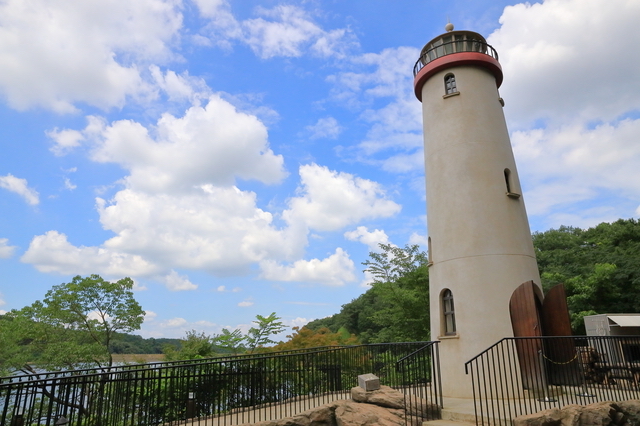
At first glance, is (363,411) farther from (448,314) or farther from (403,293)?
(403,293)

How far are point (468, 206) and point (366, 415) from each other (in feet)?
20.8

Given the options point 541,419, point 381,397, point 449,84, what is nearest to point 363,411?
point 381,397

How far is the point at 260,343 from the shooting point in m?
18.3

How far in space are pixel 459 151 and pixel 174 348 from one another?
1488 cm

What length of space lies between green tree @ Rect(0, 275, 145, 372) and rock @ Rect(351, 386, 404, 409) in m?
12.2

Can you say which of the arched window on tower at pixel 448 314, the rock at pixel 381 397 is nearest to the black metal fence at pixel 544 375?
the arched window on tower at pixel 448 314

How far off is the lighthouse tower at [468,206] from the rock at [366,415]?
307cm

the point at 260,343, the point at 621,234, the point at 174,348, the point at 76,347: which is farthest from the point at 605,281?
the point at 76,347

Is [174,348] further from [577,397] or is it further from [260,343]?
[577,397]

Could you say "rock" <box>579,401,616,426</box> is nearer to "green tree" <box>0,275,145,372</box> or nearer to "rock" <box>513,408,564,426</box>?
"rock" <box>513,408,564,426</box>

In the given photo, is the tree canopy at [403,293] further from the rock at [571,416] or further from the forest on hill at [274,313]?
the rock at [571,416]

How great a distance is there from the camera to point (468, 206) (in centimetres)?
1159

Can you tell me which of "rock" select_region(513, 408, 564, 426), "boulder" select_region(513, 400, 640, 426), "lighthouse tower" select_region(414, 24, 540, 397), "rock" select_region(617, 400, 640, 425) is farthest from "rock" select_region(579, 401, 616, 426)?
"lighthouse tower" select_region(414, 24, 540, 397)

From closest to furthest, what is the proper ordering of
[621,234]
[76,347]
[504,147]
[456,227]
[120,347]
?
[456,227] → [504,147] → [76,347] → [120,347] → [621,234]
